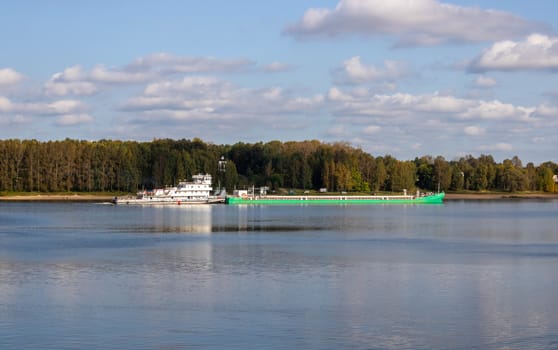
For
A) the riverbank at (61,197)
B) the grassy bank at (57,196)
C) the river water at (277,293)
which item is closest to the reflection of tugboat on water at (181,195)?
the grassy bank at (57,196)

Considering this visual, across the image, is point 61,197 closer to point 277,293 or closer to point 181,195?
point 181,195

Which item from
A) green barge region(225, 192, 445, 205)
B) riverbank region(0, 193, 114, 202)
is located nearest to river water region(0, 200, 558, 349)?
green barge region(225, 192, 445, 205)

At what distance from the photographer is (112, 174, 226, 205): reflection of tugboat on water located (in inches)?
5561

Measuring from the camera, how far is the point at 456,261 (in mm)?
46188

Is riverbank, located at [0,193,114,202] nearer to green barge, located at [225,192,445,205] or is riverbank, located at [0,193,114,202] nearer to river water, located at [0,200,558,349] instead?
green barge, located at [225,192,445,205]

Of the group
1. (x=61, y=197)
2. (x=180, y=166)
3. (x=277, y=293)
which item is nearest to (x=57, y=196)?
(x=61, y=197)

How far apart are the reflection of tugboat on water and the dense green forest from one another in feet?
67.1

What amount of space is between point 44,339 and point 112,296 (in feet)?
25.7

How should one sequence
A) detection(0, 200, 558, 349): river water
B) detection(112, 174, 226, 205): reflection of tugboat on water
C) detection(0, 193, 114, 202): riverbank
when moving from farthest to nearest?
detection(0, 193, 114, 202): riverbank < detection(112, 174, 226, 205): reflection of tugboat on water < detection(0, 200, 558, 349): river water

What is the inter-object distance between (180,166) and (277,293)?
135559 millimetres

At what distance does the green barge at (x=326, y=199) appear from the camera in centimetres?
15400

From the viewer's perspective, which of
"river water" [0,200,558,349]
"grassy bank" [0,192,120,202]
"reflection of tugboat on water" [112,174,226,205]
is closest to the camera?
"river water" [0,200,558,349]

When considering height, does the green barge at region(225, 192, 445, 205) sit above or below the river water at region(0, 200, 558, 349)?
above

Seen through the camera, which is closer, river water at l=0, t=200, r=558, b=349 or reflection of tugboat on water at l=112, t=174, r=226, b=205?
river water at l=0, t=200, r=558, b=349
